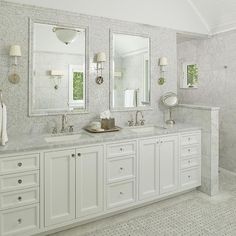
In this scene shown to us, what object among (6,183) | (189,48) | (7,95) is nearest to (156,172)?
(6,183)

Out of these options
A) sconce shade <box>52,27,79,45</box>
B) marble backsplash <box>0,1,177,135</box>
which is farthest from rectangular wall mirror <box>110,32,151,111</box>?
sconce shade <box>52,27,79,45</box>

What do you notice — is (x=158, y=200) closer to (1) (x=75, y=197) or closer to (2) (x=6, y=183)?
(1) (x=75, y=197)

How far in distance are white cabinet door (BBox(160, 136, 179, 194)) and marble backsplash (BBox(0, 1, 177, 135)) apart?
62cm

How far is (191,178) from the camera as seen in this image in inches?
126

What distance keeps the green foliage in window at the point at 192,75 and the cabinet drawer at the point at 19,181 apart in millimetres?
3604

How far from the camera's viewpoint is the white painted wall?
2805 mm

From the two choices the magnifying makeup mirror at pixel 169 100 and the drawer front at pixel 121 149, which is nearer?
the drawer front at pixel 121 149

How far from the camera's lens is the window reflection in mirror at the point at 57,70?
264 centimetres

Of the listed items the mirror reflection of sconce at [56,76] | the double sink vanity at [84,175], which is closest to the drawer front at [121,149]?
the double sink vanity at [84,175]

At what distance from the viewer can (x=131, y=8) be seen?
10.5 ft

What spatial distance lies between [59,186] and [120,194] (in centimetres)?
70

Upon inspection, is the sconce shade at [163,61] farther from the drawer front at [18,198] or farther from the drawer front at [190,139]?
the drawer front at [18,198]

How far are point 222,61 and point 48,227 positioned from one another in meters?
3.60

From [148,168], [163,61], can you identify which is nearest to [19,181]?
[148,168]
